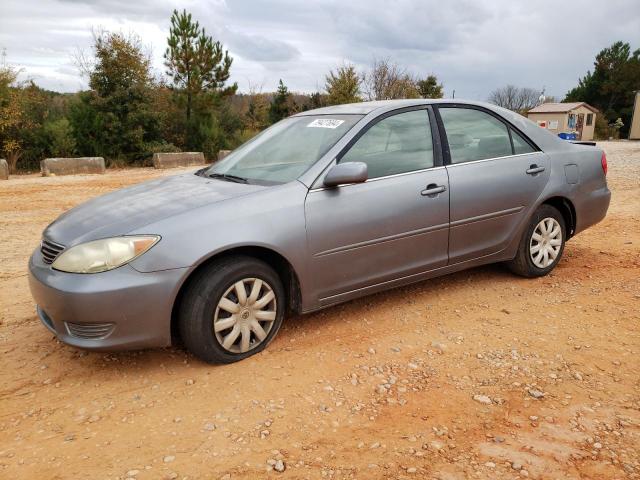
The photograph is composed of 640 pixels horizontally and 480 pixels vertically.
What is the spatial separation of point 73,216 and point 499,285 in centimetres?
344

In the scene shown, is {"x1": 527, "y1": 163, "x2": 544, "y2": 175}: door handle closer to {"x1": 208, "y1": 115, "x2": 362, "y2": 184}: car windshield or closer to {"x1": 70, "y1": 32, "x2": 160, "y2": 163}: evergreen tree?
{"x1": 208, "y1": 115, "x2": 362, "y2": 184}: car windshield

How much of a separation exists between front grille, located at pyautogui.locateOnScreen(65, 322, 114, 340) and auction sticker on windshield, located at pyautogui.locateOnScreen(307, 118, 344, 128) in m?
2.08

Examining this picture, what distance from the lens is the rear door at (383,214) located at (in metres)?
3.38

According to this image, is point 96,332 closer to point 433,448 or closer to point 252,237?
point 252,237

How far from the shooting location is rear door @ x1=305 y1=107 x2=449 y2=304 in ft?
11.1

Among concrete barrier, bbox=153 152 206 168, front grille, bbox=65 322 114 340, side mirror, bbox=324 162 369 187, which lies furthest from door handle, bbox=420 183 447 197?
concrete barrier, bbox=153 152 206 168

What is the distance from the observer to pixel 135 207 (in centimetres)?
328

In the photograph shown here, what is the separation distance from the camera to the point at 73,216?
3428mm

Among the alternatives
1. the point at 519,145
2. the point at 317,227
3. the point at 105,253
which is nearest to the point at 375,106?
the point at 317,227

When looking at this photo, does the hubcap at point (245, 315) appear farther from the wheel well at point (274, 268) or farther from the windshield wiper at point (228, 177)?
the windshield wiper at point (228, 177)

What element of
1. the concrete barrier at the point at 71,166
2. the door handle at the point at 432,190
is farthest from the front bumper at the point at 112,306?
the concrete barrier at the point at 71,166

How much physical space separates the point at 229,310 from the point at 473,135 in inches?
96.4

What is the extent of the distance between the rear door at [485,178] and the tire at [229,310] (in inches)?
61.3

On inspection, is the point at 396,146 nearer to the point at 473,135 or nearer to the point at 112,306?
the point at 473,135
